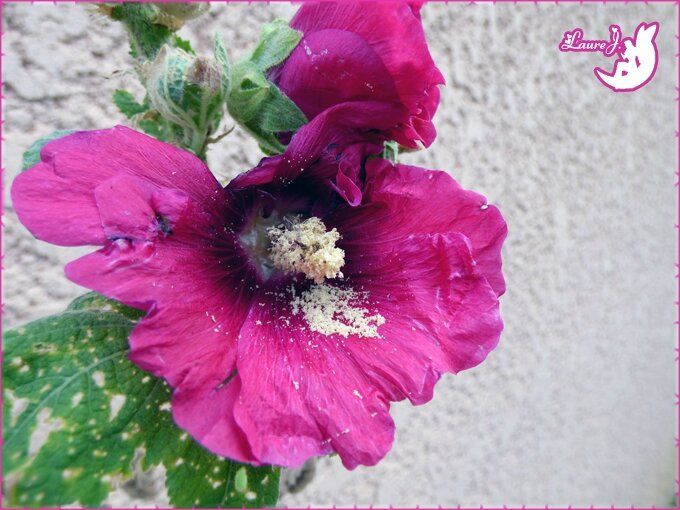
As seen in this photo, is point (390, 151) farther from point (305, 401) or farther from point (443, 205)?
point (305, 401)

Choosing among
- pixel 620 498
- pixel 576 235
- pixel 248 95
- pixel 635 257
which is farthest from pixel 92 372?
pixel 620 498

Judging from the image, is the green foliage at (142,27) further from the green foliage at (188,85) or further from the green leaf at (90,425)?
the green leaf at (90,425)

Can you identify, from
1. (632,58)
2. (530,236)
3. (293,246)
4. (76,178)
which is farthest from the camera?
(530,236)

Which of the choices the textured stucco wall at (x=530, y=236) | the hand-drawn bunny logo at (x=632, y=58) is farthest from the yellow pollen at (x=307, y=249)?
the textured stucco wall at (x=530, y=236)

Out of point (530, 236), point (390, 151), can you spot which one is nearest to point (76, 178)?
point (390, 151)

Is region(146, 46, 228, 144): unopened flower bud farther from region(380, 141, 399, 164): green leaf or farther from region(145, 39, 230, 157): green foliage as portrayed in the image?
region(380, 141, 399, 164): green leaf

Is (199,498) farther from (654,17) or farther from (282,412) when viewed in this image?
(654,17)
